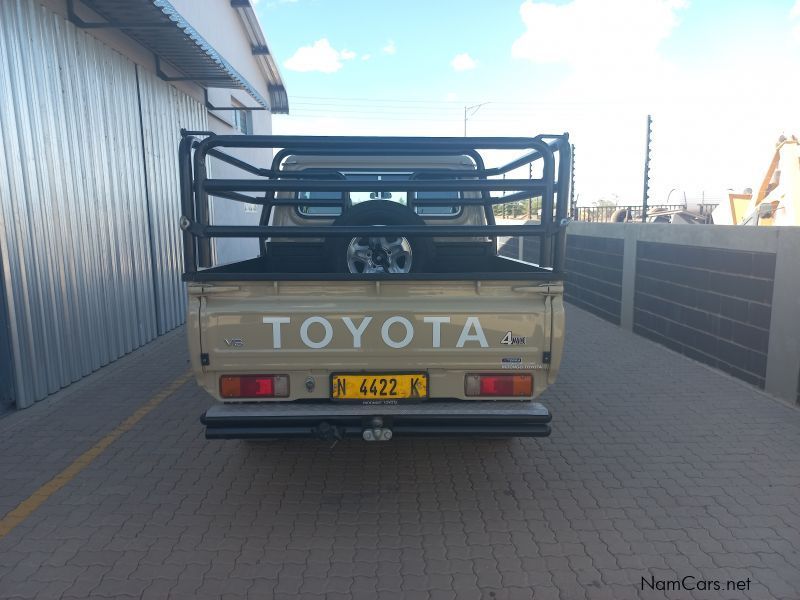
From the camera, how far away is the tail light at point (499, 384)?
11.1 ft

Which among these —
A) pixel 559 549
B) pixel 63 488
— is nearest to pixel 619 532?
pixel 559 549

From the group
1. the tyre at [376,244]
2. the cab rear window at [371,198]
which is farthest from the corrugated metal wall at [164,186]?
the tyre at [376,244]

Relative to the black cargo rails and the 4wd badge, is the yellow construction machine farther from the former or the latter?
the 4wd badge

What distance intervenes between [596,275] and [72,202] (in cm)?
792

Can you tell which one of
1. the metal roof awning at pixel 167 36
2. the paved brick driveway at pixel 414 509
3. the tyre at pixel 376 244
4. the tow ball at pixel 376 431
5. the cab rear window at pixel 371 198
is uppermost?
the metal roof awning at pixel 167 36

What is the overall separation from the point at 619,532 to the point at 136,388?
15.7ft

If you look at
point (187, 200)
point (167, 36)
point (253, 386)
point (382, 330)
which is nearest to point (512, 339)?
point (382, 330)

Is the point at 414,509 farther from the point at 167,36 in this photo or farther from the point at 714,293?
the point at 167,36

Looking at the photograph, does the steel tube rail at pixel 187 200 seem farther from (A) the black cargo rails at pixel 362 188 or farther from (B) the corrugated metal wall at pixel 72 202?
(B) the corrugated metal wall at pixel 72 202

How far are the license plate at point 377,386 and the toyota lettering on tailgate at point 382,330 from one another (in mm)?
Result: 197

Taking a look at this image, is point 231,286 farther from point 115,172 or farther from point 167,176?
point 167,176

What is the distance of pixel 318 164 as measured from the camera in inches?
206

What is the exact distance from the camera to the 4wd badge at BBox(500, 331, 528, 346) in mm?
3293

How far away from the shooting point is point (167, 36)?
289 inches
